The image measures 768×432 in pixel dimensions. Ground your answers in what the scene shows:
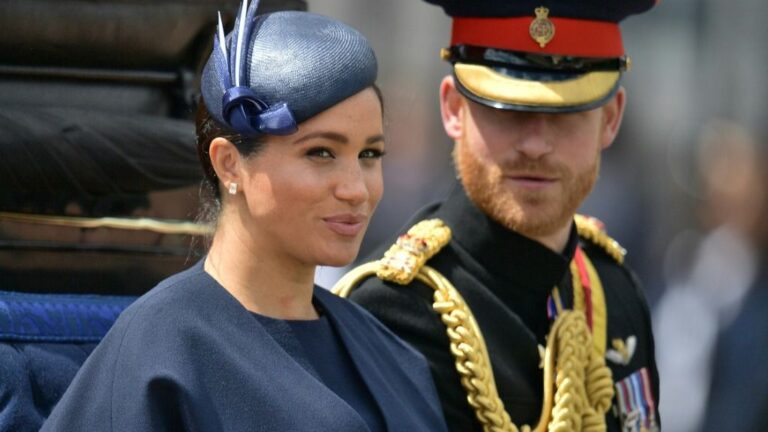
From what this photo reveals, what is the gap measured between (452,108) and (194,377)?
1557mm

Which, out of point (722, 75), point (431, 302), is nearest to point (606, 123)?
point (431, 302)

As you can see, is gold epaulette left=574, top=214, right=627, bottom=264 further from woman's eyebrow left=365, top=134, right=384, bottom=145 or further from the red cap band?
woman's eyebrow left=365, top=134, right=384, bottom=145

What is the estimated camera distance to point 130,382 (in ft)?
9.52

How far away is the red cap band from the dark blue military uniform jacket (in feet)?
1.27

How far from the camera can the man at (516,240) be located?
3998mm

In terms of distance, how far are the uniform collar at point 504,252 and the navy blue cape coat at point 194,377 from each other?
0.99 meters

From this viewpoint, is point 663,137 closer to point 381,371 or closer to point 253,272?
point 381,371

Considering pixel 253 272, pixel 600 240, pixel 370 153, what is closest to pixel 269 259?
pixel 253 272

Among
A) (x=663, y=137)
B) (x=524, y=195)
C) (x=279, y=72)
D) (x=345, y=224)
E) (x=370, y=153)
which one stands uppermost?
(x=279, y=72)

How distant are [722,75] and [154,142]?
20.6 ft

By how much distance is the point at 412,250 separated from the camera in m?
4.10

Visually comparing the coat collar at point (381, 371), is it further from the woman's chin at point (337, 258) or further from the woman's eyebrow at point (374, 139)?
the woman's eyebrow at point (374, 139)

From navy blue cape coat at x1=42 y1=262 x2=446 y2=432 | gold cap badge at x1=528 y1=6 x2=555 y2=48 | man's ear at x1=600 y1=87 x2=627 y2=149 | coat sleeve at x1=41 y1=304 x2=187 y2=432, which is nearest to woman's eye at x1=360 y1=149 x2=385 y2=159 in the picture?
navy blue cape coat at x1=42 y1=262 x2=446 y2=432

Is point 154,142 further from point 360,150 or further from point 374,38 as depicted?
point 374,38
